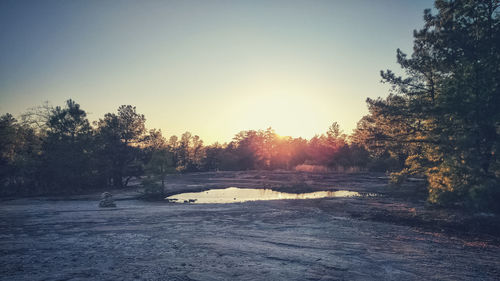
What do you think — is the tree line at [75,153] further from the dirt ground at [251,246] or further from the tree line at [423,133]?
the dirt ground at [251,246]

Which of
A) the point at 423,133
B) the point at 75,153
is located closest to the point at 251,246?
the point at 423,133

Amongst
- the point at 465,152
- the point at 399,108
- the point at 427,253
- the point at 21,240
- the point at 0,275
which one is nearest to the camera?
the point at 0,275

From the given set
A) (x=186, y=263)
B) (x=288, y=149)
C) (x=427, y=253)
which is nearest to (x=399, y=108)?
(x=427, y=253)

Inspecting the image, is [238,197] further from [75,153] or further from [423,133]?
[75,153]

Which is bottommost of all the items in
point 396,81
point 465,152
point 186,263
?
point 186,263

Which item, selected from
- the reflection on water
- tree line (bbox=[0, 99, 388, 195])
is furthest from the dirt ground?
tree line (bbox=[0, 99, 388, 195])

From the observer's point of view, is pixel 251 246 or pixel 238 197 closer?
pixel 251 246

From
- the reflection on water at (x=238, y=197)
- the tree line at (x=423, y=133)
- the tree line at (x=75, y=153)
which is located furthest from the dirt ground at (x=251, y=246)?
the tree line at (x=75, y=153)

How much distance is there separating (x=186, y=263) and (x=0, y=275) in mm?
4658

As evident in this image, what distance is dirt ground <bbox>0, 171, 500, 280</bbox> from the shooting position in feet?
20.4

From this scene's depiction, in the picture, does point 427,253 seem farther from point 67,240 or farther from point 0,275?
point 67,240

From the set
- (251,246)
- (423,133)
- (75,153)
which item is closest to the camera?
(251,246)

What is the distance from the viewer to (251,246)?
8.45 metres

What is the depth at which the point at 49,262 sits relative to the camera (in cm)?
695
